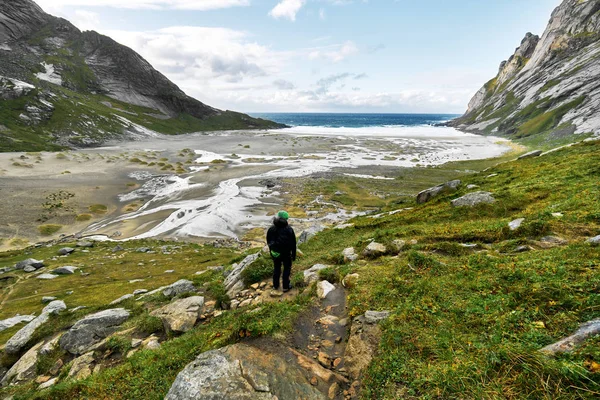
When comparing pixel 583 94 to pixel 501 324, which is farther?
pixel 583 94

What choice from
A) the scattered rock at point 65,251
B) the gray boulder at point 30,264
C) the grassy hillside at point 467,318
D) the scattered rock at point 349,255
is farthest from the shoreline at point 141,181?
the grassy hillside at point 467,318

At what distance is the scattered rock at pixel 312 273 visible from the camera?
35.5ft

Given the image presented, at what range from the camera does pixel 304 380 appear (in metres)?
5.61

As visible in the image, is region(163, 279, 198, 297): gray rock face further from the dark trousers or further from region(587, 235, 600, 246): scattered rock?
region(587, 235, 600, 246): scattered rock

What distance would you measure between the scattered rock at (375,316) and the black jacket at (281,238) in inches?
140

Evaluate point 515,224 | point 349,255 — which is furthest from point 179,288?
point 515,224

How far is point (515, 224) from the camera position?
1150 centimetres

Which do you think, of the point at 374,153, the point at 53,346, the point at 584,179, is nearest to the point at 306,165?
the point at 374,153

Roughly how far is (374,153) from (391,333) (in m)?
94.7

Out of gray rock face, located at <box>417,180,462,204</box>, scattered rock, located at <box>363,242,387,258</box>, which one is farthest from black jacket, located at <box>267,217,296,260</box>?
gray rock face, located at <box>417,180,462,204</box>

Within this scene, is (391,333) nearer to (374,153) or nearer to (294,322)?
(294,322)

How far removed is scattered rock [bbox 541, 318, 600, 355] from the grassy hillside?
184 mm

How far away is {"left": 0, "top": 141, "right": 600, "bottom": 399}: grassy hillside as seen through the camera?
432cm

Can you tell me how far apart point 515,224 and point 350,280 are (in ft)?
25.5
